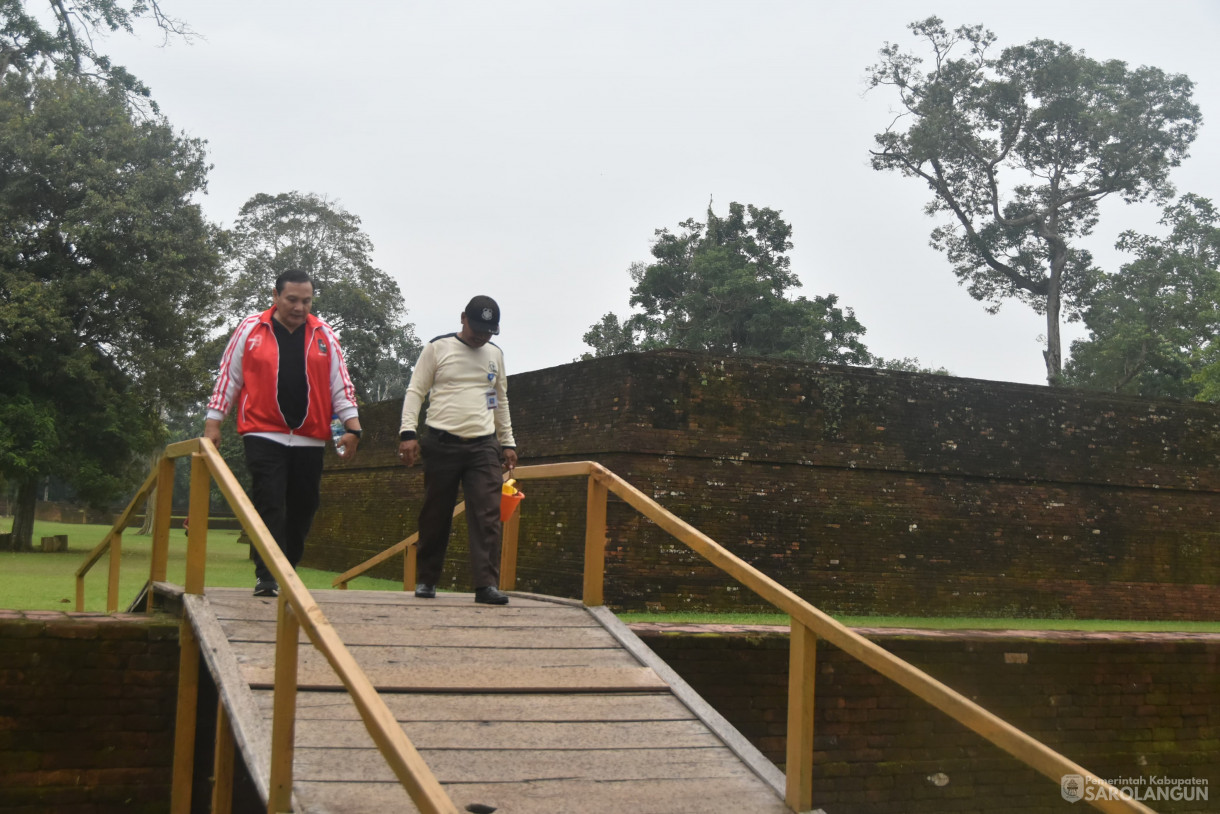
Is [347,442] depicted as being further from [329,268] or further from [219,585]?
[329,268]

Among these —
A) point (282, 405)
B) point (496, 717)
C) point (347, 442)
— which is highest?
point (282, 405)

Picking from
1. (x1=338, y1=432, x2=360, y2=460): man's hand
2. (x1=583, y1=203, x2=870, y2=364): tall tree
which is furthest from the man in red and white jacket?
(x1=583, y1=203, x2=870, y2=364): tall tree

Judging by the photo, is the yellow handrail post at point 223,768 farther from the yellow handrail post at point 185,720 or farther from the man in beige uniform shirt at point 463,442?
the man in beige uniform shirt at point 463,442

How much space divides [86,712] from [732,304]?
2781 centimetres

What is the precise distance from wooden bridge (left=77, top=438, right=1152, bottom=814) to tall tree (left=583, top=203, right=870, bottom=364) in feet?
83.2

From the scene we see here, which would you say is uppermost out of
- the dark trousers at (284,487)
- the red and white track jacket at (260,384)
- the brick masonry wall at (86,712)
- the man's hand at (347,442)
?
the red and white track jacket at (260,384)

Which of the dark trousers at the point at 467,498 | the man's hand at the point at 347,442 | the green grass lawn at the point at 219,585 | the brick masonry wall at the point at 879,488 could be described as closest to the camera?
the man's hand at the point at 347,442

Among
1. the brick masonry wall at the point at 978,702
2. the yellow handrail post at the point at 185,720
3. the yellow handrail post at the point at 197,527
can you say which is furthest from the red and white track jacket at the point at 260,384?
the brick masonry wall at the point at 978,702

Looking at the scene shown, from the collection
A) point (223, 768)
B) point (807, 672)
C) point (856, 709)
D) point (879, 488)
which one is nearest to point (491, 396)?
point (223, 768)

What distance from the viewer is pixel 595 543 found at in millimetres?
5148

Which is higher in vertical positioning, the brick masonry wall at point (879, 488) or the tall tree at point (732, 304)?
the tall tree at point (732, 304)

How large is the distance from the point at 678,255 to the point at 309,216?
36.6 feet

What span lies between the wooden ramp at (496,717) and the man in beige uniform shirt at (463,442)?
0.46m

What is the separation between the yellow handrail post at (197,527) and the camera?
177 inches
